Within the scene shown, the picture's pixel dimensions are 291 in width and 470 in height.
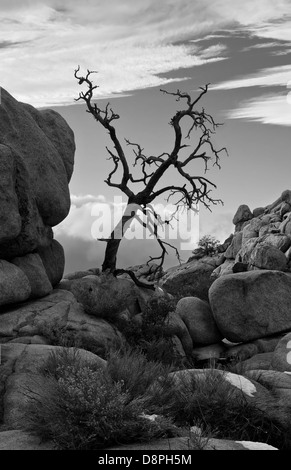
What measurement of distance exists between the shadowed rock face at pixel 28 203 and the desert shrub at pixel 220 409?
929 centimetres

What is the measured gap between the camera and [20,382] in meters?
13.4

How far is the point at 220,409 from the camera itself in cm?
1011

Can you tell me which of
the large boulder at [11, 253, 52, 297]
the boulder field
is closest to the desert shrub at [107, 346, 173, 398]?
the boulder field

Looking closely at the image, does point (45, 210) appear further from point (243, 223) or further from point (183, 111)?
point (243, 223)

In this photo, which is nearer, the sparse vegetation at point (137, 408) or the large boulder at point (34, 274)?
the sparse vegetation at point (137, 408)

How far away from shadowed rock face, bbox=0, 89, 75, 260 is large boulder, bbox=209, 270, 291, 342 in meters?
7.37

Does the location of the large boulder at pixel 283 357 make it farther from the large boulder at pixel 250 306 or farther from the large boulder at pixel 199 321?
the large boulder at pixel 199 321

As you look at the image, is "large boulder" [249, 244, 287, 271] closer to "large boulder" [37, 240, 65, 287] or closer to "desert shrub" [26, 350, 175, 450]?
"large boulder" [37, 240, 65, 287]

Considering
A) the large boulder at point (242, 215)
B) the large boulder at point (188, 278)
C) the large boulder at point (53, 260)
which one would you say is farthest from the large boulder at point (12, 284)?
the large boulder at point (242, 215)

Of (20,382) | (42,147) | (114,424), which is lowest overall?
(20,382)

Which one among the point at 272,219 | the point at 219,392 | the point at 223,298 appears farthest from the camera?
the point at 272,219

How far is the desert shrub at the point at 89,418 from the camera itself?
25.4 ft

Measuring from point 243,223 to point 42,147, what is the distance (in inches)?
1988
